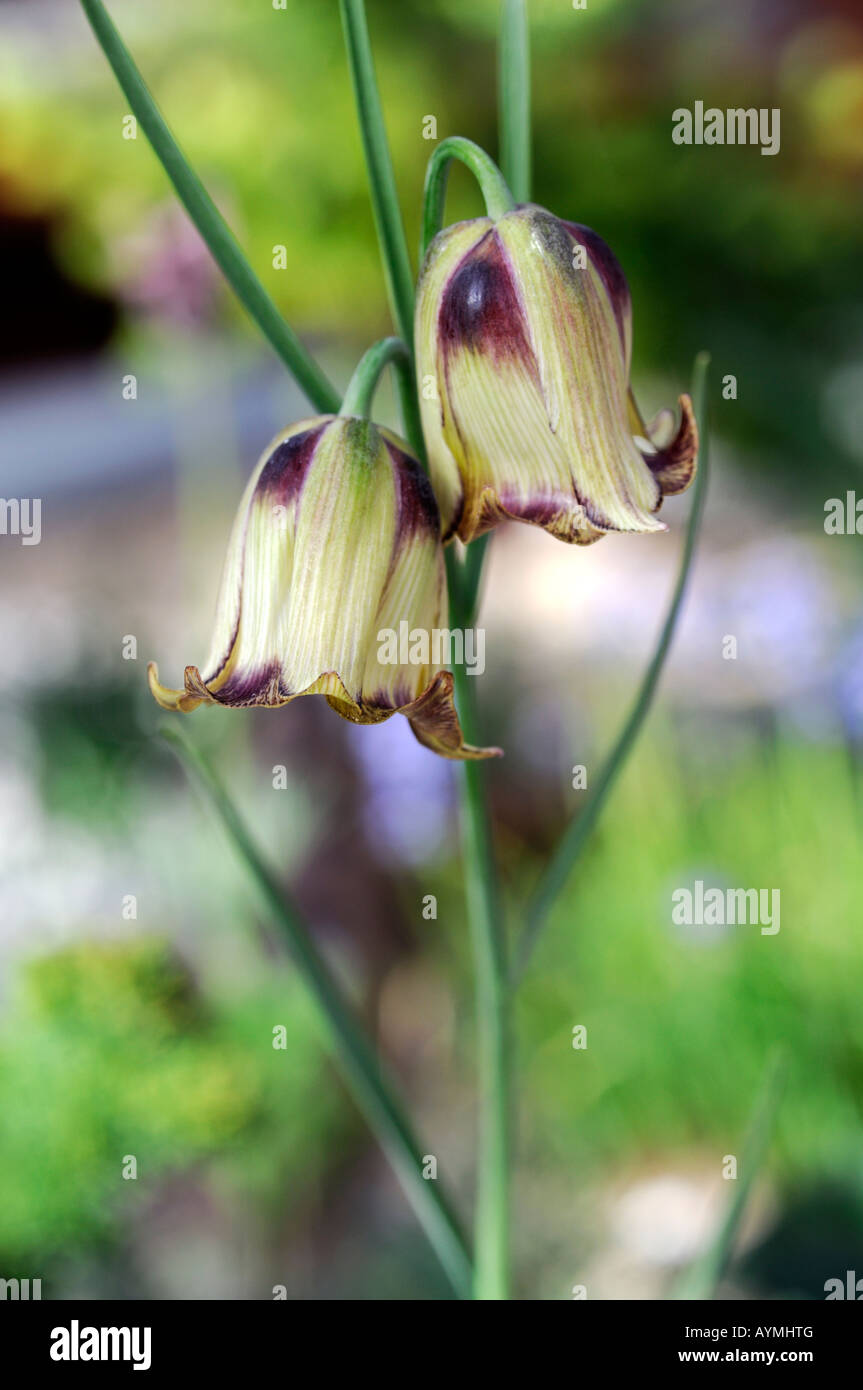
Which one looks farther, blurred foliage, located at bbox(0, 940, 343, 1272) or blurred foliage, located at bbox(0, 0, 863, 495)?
blurred foliage, located at bbox(0, 0, 863, 495)

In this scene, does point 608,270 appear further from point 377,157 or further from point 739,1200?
point 739,1200

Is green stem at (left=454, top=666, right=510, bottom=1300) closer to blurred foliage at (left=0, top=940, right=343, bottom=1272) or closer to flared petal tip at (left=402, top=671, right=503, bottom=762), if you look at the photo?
flared petal tip at (left=402, top=671, right=503, bottom=762)

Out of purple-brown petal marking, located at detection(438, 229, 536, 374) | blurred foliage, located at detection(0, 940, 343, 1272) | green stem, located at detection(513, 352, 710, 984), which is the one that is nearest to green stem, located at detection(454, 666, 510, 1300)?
green stem, located at detection(513, 352, 710, 984)

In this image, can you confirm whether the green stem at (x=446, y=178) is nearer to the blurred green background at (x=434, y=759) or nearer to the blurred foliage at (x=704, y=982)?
the blurred green background at (x=434, y=759)

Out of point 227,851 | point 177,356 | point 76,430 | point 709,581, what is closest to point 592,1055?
point 227,851

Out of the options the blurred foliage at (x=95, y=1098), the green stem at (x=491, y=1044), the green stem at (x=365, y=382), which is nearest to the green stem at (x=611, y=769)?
the green stem at (x=491, y=1044)

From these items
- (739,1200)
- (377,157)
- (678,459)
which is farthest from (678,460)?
(739,1200)
